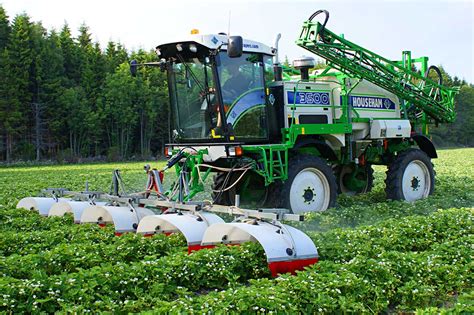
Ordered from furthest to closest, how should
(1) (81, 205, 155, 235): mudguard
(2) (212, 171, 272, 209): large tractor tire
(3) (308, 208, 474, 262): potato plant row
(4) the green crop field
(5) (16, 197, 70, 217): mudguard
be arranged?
(2) (212, 171, 272, 209): large tractor tire, (5) (16, 197, 70, 217): mudguard, (1) (81, 205, 155, 235): mudguard, (3) (308, 208, 474, 262): potato plant row, (4) the green crop field

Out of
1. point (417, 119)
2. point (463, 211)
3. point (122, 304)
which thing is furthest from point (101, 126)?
point (122, 304)

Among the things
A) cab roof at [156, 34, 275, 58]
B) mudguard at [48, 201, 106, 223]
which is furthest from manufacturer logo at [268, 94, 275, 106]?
mudguard at [48, 201, 106, 223]

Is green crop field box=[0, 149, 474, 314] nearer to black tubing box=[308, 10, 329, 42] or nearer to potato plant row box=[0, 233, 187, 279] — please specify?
potato plant row box=[0, 233, 187, 279]

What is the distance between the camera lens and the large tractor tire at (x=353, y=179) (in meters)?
13.7

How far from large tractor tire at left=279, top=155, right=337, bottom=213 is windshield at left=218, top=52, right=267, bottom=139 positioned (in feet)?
3.08

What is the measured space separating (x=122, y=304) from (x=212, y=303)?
0.86 metres

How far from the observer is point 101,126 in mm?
52562

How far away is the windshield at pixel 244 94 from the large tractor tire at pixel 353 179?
376cm

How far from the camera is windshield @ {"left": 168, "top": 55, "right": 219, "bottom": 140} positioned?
10133mm

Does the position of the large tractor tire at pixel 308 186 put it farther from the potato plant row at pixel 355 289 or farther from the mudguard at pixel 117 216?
the potato plant row at pixel 355 289

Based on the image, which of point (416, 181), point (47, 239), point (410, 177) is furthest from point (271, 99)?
point (47, 239)

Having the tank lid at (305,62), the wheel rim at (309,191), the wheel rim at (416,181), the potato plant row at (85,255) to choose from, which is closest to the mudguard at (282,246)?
the potato plant row at (85,255)

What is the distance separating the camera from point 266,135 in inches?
420

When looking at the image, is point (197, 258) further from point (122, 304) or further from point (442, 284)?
point (442, 284)
